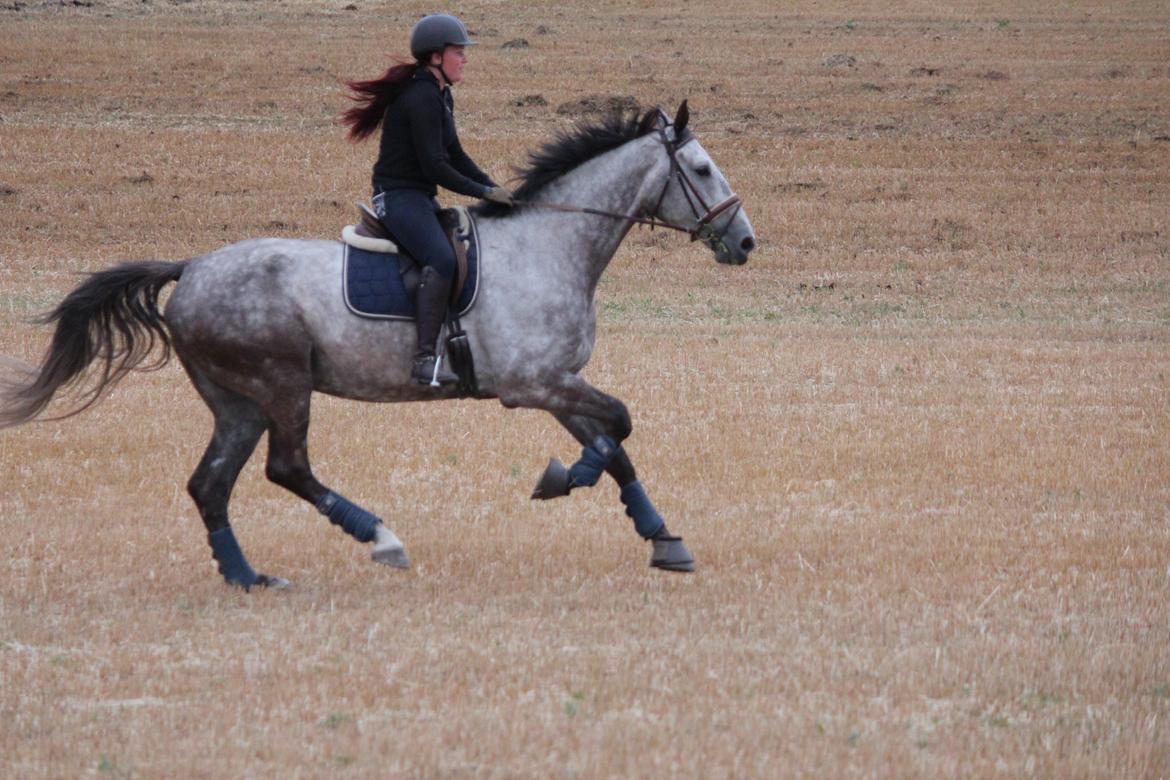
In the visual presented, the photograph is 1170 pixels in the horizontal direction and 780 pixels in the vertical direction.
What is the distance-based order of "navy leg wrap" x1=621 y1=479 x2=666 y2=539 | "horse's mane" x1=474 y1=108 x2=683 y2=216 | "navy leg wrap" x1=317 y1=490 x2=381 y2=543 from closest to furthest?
"navy leg wrap" x1=317 y1=490 x2=381 y2=543 < "navy leg wrap" x1=621 y1=479 x2=666 y2=539 < "horse's mane" x1=474 y1=108 x2=683 y2=216

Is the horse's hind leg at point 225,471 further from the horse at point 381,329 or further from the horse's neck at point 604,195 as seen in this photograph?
the horse's neck at point 604,195

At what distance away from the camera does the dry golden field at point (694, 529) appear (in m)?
6.34

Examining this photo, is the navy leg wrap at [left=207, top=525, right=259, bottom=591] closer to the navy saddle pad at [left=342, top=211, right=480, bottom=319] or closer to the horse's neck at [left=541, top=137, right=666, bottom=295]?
the navy saddle pad at [left=342, top=211, right=480, bottom=319]

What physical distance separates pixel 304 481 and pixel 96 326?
57.4 inches

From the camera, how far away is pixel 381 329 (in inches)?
351

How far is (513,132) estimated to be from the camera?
32562 mm

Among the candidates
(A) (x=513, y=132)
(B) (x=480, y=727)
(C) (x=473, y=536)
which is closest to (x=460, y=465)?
(C) (x=473, y=536)

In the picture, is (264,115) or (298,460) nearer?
(298,460)

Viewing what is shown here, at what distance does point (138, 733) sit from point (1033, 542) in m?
5.54

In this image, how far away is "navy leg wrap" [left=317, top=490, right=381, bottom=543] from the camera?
8805mm

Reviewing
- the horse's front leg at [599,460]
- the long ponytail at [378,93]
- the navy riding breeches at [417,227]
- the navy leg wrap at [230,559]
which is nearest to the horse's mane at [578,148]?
the navy riding breeches at [417,227]

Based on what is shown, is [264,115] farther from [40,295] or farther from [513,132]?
[40,295]

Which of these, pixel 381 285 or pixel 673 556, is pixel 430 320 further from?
pixel 673 556

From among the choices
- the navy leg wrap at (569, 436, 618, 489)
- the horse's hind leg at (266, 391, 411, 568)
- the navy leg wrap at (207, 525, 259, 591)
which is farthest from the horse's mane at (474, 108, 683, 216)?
the navy leg wrap at (207, 525, 259, 591)
